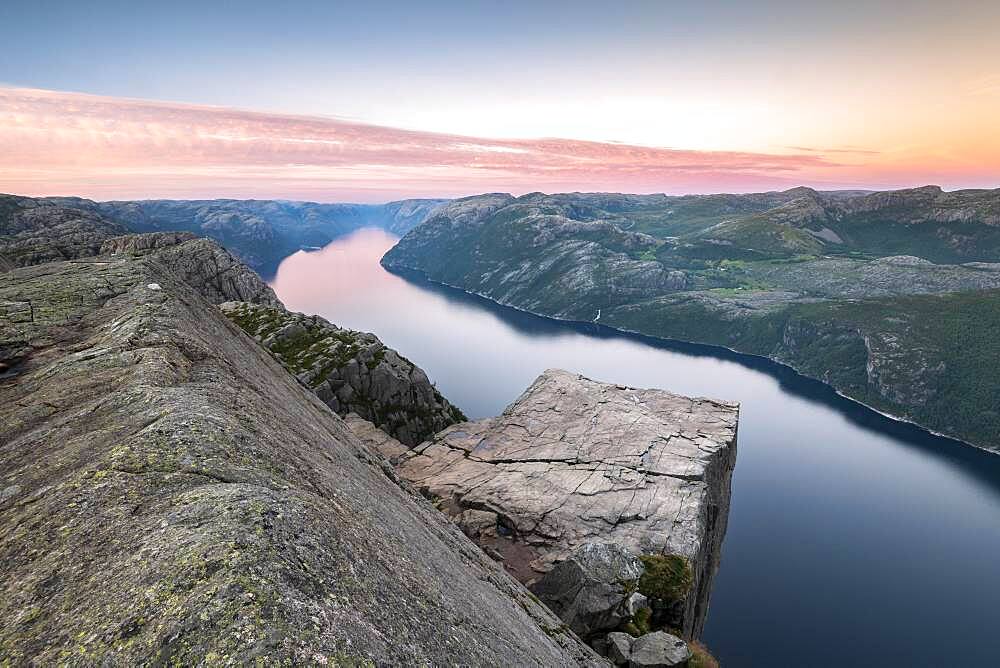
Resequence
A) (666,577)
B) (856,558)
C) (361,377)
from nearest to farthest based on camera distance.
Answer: (666,577), (361,377), (856,558)

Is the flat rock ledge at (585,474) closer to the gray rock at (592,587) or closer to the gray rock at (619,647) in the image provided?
the gray rock at (592,587)

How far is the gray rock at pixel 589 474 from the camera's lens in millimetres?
40031

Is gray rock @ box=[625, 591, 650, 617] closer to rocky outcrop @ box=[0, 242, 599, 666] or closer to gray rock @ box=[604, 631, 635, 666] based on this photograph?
gray rock @ box=[604, 631, 635, 666]

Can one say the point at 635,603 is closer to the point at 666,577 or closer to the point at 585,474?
the point at 666,577

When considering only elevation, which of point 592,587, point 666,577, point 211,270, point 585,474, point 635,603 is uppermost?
point 592,587

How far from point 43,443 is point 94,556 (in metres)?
6.11

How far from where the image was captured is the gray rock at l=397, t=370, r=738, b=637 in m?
40.0

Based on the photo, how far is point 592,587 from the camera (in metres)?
30.5

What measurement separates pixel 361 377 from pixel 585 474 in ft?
127

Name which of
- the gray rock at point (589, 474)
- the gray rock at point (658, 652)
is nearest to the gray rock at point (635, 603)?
the gray rock at point (658, 652)

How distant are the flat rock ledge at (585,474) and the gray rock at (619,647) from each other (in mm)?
7213

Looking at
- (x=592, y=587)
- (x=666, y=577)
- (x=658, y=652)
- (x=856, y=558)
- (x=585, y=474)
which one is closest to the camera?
(x=658, y=652)

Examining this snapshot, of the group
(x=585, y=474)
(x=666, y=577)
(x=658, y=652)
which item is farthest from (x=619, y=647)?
(x=585, y=474)

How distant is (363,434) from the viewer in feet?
185
